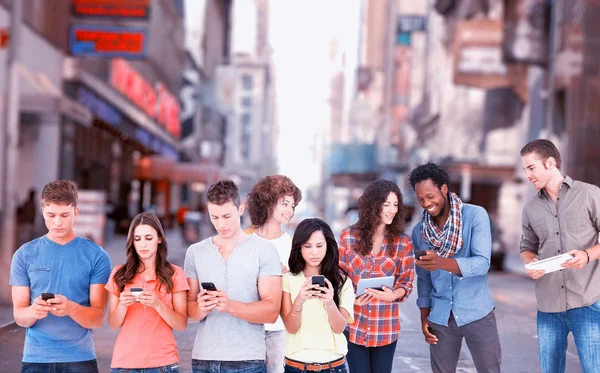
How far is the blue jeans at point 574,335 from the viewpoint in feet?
20.2

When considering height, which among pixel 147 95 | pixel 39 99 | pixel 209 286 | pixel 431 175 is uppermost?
pixel 147 95

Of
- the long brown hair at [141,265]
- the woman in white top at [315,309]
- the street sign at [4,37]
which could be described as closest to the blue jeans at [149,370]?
the long brown hair at [141,265]

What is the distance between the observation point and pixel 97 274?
215 inches

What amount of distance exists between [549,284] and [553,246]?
0.93ft

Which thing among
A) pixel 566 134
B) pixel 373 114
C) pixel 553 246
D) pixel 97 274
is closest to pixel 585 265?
pixel 553 246

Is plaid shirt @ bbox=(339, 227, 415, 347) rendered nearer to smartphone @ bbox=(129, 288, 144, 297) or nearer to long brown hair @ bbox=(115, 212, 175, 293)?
long brown hair @ bbox=(115, 212, 175, 293)

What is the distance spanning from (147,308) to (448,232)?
2.29 m

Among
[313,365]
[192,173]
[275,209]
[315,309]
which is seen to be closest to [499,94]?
[192,173]

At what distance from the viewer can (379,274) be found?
6.23m

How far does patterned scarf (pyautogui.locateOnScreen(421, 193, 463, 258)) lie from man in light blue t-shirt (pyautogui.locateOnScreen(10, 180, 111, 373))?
2.40 m

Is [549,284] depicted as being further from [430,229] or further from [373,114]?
[373,114]

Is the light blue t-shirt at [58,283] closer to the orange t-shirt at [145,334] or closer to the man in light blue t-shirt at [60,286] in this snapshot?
the man in light blue t-shirt at [60,286]

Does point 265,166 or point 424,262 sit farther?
point 265,166

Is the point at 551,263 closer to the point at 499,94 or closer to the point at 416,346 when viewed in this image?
the point at 416,346
